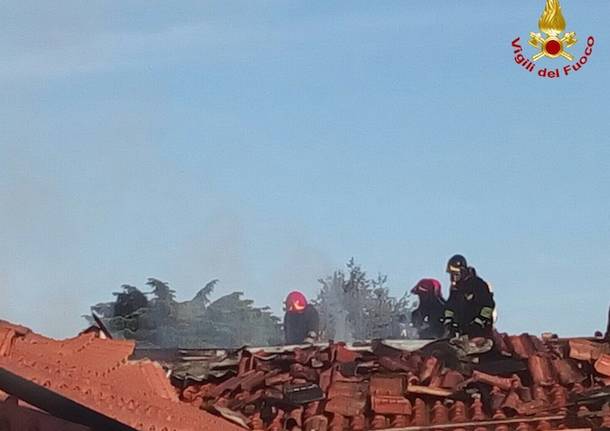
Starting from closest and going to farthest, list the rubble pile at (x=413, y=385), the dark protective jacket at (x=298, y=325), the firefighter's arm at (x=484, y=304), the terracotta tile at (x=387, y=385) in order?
the rubble pile at (x=413, y=385), the terracotta tile at (x=387, y=385), the firefighter's arm at (x=484, y=304), the dark protective jacket at (x=298, y=325)

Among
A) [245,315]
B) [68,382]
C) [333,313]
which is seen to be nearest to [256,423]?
[68,382]

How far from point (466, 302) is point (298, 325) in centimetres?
232

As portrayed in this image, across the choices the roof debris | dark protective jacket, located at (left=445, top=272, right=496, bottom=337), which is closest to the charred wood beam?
the roof debris

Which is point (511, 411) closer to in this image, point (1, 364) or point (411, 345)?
point (411, 345)

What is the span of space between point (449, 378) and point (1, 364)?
4815 millimetres

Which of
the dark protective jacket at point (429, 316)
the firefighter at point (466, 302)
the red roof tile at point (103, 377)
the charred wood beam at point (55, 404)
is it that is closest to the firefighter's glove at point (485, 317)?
the firefighter at point (466, 302)

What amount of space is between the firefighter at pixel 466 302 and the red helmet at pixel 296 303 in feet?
6.20

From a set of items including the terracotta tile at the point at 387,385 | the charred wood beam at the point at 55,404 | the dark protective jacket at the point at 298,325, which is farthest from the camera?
the dark protective jacket at the point at 298,325

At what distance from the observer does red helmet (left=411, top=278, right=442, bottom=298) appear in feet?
44.7

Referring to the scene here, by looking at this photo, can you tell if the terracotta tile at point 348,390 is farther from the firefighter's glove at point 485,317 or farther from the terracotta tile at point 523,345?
the firefighter's glove at point 485,317

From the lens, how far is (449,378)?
33.7 feet

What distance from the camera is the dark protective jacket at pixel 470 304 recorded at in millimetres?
12227

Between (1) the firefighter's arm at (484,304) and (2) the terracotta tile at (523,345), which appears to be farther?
(1) the firefighter's arm at (484,304)

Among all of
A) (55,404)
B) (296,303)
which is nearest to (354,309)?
(296,303)
